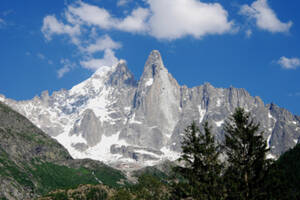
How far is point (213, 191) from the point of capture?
35750 millimetres

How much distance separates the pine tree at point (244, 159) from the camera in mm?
34844

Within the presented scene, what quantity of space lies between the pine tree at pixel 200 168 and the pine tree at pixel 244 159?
1375mm

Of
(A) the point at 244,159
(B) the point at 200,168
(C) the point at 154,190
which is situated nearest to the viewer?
(A) the point at 244,159

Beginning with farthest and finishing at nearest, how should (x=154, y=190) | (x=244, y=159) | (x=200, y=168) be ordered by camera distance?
1. (x=154, y=190)
2. (x=200, y=168)
3. (x=244, y=159)

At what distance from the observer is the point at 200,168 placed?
39375mm

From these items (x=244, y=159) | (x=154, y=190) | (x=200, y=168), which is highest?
(x=154, y=190)

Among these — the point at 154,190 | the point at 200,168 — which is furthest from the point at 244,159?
the point at 154,190

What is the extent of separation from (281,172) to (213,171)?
6880mm

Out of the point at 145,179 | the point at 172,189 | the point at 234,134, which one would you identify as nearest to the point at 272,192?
the point at 234,134

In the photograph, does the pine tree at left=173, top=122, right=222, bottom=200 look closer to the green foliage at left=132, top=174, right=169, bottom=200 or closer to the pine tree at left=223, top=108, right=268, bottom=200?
the pine tree at left=223, top=108, right=268, bottom=200

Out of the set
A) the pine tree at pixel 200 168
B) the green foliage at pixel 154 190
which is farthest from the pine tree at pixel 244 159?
the green foliage at pixel 154 190

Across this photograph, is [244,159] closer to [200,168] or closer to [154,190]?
[200,168]

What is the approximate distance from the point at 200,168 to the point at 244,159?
492 cm

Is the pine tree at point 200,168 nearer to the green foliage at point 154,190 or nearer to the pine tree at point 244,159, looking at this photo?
the pine tree at point 244,159
